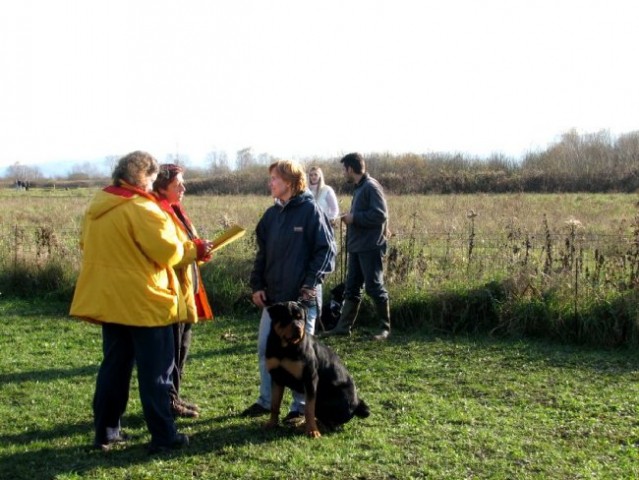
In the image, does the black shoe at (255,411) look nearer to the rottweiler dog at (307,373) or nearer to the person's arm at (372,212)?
the rottweiler dog at (307,373)

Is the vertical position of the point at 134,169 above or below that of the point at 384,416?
above

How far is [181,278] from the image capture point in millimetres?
5297

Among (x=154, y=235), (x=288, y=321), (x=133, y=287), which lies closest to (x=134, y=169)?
(x=154, y=235)

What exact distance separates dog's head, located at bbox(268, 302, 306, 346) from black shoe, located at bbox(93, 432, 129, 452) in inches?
52.3

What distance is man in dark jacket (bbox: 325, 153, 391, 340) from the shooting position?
8383 millimetres

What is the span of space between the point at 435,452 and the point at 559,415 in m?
1.43

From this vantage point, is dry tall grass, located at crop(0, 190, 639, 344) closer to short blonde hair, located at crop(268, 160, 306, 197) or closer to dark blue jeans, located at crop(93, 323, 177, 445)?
short blonde hair, located at crop(268, 160, 306, 197)

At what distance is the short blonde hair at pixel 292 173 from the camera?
5.40 meters

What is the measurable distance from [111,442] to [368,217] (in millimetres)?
4134

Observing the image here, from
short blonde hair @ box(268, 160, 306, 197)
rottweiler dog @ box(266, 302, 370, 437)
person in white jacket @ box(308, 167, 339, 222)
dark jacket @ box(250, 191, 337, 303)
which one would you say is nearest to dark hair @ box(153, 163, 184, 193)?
short blonde hair @ box(268, 160, 306, 197)

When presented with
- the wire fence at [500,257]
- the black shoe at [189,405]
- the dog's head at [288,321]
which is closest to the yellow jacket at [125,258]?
the dog's head at [288,321]

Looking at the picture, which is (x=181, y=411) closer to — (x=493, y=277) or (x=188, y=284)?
(x=188, y=284)

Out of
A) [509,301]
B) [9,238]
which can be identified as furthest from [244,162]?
[509,301]

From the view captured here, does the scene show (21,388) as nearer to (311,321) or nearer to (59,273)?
(311,321)
